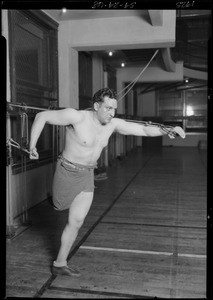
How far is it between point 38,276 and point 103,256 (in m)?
0.67

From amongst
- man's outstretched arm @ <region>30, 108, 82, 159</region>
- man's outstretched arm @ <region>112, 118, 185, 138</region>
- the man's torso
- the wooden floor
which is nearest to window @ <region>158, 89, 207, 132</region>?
the wooden floor

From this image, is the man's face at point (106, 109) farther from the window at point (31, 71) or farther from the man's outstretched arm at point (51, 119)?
the window at point (31, 71)

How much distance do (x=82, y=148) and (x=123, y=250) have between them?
1.29 metres

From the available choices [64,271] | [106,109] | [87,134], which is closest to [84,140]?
[87,134]

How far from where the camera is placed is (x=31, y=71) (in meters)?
4.88

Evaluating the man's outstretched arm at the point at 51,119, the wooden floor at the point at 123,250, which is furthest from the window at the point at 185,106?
the man's outstretched arm at the point at 51,119

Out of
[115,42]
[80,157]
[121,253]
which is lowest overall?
[121,253]

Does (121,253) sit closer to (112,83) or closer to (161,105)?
(112,83)

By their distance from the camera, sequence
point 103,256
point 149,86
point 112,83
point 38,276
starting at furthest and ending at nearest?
point 149,86 < point 112,83 < point 103,256 < point 38,276

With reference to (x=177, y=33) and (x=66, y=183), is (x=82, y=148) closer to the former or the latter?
(x=66, y=183)

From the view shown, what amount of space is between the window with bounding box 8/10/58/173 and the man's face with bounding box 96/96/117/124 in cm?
129

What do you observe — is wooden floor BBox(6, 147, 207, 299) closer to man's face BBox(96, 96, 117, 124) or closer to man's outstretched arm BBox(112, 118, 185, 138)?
man's outstretched arm BBox(112, 118, 185, 138)
